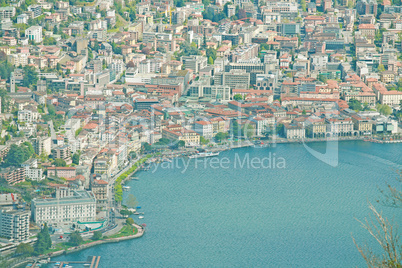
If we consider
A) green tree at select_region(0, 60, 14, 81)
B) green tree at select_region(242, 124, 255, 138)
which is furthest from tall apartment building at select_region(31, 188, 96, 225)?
green tree at select_region(0, 60, 14, 81)

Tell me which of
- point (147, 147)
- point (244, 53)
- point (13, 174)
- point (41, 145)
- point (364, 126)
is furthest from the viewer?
point (244, 53)

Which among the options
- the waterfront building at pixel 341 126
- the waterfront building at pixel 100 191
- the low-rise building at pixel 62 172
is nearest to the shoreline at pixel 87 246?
the waterfront building at pixel 100 191

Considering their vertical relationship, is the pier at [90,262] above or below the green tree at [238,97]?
below

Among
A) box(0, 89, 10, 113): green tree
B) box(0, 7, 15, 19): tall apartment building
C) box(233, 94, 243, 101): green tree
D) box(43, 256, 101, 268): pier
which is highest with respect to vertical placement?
box(0, 7, 15, 19): tall apartment building

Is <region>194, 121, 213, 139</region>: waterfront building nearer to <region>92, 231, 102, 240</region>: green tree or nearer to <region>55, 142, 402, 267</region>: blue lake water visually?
<region>55, 142, 402, 267</region>: blue lake water

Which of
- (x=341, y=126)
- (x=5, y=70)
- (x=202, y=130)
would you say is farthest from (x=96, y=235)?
(x=5, y=70)

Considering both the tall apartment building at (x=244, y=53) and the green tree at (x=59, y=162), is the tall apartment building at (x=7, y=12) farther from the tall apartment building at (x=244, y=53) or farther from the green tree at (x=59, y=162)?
the green tree at (x=59, y=162)

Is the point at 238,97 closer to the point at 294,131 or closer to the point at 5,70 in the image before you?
the point at 294,131
